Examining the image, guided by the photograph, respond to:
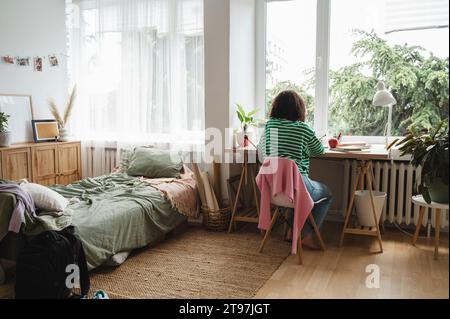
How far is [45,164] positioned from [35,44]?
1225mm

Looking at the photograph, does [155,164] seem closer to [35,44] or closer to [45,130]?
[45,130]

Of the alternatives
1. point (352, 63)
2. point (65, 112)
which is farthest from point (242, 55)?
point (65, 112)

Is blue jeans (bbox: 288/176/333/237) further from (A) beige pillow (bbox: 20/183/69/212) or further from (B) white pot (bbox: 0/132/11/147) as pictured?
(B) white pot (bbox: 0/132/11/147)

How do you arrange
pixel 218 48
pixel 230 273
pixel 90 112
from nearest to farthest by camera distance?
pixel 230 273
pixel 218 48
pixel 90 112

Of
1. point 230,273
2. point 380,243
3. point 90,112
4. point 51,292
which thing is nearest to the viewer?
point 51,292

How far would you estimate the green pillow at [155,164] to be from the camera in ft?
13.2

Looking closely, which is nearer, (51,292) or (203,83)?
(51,292)

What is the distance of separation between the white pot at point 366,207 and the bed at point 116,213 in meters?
1.39

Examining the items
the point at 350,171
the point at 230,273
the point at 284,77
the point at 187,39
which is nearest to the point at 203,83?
the point at 187,39

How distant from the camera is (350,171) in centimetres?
384

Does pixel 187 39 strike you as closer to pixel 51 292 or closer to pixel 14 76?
pixel 14 76

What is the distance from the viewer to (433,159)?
6.17 ft

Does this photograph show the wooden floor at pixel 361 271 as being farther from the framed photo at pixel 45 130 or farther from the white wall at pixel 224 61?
the framed photo at pixel 45 130
